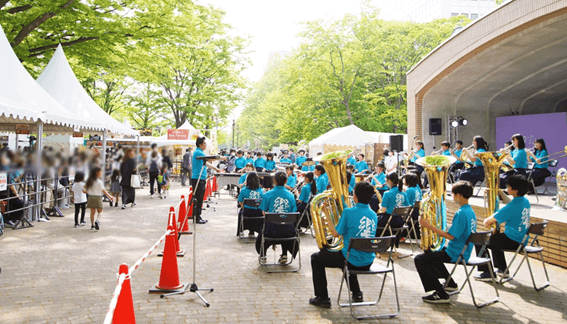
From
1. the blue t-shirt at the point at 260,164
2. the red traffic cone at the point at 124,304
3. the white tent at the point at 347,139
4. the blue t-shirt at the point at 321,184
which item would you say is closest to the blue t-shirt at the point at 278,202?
the blue t-shirt at the point at 321,184

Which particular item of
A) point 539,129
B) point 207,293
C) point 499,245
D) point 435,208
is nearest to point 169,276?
point 207,293

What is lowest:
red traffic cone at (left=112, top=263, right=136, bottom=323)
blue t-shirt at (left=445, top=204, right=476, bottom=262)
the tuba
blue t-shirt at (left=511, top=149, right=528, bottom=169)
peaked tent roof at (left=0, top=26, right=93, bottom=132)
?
red traffic cone at (left=112, top=263, right=136, bottom=323)

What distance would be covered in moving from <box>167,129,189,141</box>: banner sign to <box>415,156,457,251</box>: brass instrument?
308cm

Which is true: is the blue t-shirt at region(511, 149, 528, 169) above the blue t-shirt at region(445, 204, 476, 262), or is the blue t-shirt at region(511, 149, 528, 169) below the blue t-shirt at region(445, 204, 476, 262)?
above

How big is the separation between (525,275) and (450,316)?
2.55 m

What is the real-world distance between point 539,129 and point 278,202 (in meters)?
18.2

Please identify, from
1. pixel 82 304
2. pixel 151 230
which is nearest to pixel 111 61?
pixel 151 230

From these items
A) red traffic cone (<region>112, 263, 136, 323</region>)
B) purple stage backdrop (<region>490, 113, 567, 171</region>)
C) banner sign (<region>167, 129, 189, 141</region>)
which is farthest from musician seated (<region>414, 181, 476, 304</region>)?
purple stage backdrop (<region>490, 113, 567, 171</region>)

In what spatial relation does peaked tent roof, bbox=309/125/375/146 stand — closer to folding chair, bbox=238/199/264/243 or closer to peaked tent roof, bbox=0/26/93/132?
folding chair, bbox=238/199/264/243

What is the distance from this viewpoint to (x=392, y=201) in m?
7.46

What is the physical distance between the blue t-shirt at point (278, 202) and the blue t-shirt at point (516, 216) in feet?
10.4

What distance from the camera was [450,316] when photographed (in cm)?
472

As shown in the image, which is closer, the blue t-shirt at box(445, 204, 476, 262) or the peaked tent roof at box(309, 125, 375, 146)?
the blue t-shirt at box(445, 204, 476, 262)

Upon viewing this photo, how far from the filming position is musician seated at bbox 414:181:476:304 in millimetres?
4961
